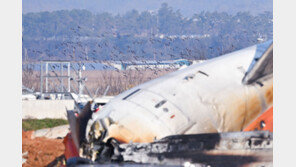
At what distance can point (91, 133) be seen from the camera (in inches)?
246

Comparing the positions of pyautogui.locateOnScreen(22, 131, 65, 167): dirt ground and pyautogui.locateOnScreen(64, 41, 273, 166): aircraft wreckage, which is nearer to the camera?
→ pyautogui.locateOnScreen(64, 41, 273, 166): aircraft wreckage

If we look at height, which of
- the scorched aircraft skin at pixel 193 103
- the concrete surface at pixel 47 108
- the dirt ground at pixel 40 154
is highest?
the scorched aircraft skin at pixel 193 103

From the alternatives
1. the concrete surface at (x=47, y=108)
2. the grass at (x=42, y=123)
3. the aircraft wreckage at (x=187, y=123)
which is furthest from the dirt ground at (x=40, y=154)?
the concrete surface at (x=47, y=108)

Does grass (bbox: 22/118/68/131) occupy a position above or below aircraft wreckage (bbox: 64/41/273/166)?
below

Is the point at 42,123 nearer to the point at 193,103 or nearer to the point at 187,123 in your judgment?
the point at 193,103

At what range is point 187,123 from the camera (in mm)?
6262

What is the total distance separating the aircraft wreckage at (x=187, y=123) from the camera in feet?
20.2

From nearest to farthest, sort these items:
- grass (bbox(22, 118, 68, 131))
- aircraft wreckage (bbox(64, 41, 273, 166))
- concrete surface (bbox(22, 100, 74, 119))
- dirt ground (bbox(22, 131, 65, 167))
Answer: aircraft wreckage (bbox(64, 41, 273, 166)) → dirt ground (bbox(22, 131, 65, 167)) → grass (bbox(22, 118, 68, 131)) → concrete surface (bbox(22, 100, 74, 119))

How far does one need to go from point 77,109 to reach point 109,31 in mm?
18424

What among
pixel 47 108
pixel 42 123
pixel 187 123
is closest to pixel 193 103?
pixel 187 123

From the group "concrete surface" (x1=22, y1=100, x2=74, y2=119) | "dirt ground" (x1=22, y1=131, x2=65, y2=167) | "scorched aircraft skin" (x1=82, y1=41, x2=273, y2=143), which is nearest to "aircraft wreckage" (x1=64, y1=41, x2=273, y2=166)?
"scorched aircraft skin" (x1=82, y1=41, x2=273, y2=143)

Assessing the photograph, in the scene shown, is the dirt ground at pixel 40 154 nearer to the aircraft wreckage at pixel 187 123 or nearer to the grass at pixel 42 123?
the aircraft wreckage at pixel 187 123

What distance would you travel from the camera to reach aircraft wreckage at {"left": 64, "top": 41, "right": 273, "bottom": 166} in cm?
614

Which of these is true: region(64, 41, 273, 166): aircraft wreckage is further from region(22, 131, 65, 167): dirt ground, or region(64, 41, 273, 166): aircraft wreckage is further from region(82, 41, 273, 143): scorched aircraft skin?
region(22, 131, 65, 167): dirt ground
